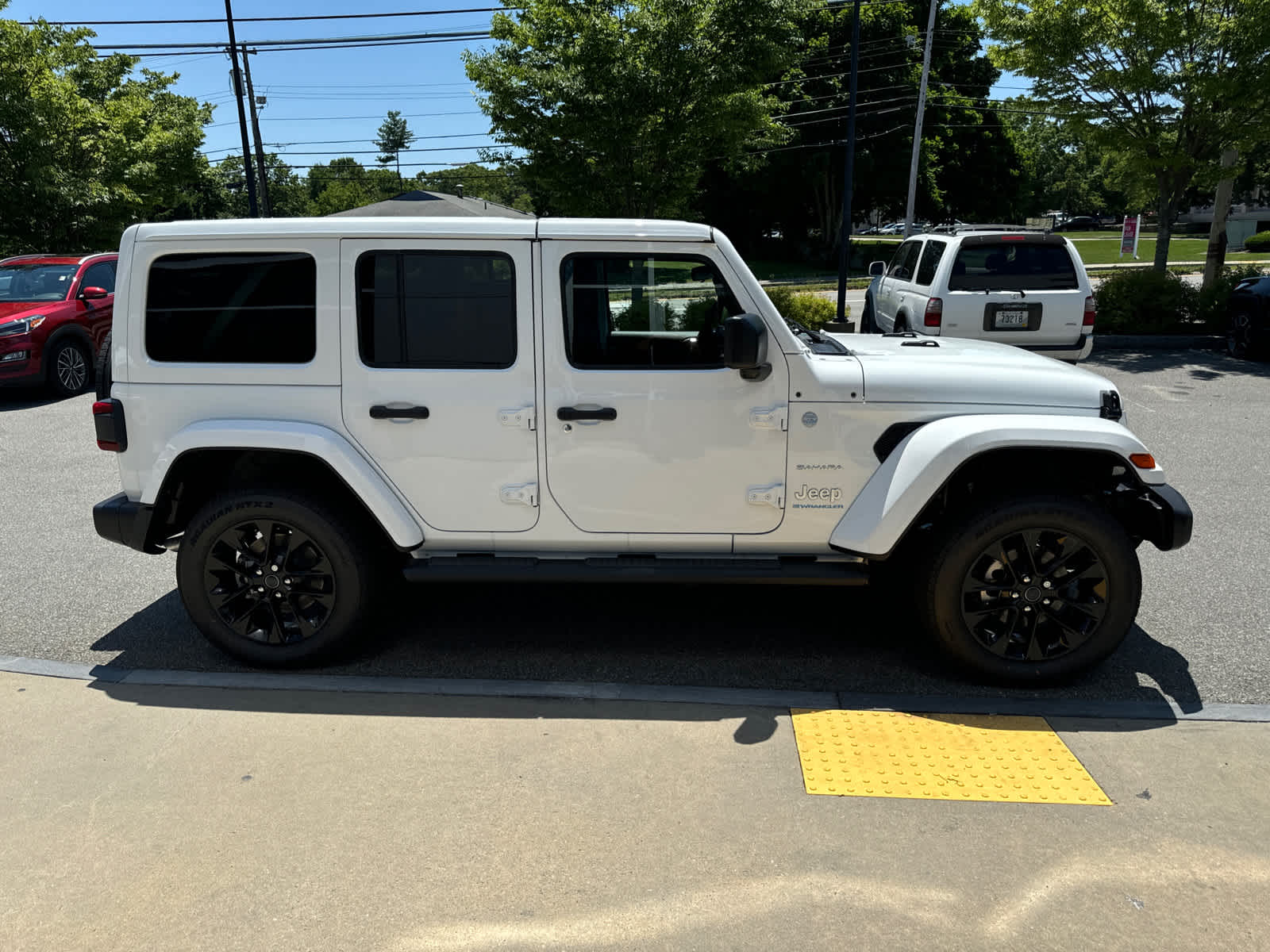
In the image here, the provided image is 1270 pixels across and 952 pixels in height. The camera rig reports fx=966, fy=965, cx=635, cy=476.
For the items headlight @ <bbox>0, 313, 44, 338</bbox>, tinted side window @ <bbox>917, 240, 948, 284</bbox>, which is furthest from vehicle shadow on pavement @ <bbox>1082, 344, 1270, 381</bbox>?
headlight @ <bbox>0, 313, 44, 338</bbox>

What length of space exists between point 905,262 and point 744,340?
29.6ft

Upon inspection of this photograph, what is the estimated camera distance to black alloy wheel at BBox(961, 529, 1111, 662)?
4.01 meters

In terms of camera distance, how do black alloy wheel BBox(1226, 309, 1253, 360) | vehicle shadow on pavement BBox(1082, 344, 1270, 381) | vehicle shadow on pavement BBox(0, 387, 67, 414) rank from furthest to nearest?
black alloy wheel BBox(1226, 309, 1253, 360) → vehicle shadow on pavement BBox(1082, 344, 1270, 381) → vehicle shadow on pavement BBox(0, 387, 67, 414)

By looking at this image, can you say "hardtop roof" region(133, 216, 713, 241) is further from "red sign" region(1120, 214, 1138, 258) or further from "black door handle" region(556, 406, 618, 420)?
"red sign" region(1120, 214, 1138, 258)

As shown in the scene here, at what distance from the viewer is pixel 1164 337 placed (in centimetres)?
1409

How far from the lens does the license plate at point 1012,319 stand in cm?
Result: 1002

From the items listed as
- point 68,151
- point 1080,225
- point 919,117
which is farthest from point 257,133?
point 1080,225

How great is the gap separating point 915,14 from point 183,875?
46.7 meters

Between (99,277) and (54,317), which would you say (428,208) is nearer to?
(99,277)

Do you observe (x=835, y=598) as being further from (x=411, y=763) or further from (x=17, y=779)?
(x=17, y=779)

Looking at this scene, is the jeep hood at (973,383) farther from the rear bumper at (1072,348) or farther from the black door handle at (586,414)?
the rear bumper at (1072,348)

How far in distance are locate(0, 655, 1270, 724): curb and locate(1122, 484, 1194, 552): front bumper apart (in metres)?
0.68

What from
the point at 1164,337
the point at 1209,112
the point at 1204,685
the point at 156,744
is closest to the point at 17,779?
the point at 156,744

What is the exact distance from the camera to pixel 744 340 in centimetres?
380
